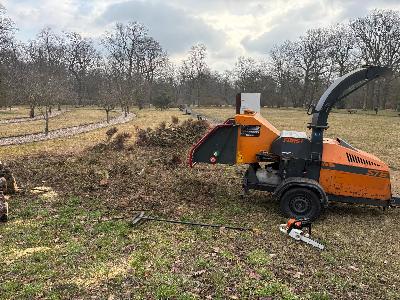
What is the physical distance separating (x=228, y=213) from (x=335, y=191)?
234 centimetres

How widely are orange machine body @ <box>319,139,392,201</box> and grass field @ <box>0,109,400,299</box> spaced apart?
672 mm

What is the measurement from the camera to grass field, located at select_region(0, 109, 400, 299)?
546cm

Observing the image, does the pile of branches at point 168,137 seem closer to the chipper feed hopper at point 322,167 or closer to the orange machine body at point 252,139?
the orange machine body at point 252,139

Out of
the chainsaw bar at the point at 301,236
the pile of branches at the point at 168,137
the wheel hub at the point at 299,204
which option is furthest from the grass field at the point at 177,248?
the pile of branches at the point at 168,137

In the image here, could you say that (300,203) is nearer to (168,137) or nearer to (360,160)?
(360,160)

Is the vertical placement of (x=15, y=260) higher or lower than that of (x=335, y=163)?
lower

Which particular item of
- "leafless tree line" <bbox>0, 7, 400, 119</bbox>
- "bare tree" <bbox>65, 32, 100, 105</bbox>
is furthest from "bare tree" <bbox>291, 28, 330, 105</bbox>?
"bare tree" <bbox>65, 32, 100, 105</bbox>

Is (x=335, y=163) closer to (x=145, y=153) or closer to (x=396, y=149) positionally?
(x=145, y=153)

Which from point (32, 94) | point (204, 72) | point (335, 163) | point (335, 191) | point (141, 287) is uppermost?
point (204, 72)

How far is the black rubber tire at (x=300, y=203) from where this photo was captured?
7.98 meters

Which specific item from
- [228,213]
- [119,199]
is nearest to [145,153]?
[119,199]

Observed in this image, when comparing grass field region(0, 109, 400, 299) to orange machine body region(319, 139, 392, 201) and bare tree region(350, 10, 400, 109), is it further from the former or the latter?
bare tree region(350, 10, 400, 109)

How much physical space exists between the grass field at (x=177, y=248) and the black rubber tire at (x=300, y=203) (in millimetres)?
252

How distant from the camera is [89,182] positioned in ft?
35.2
